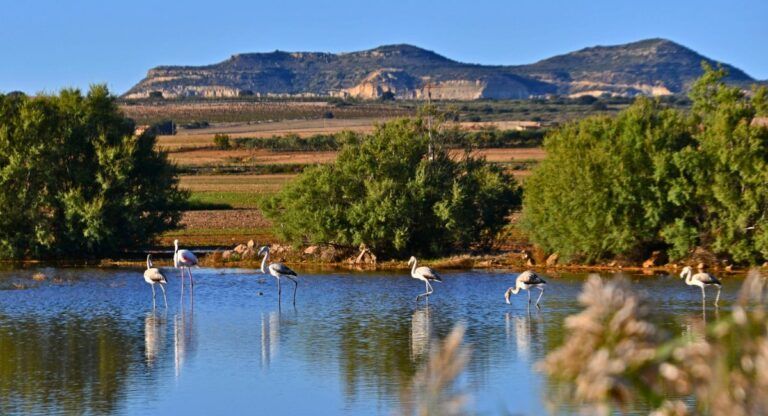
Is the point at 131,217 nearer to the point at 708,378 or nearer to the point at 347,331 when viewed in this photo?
the point at 347,331

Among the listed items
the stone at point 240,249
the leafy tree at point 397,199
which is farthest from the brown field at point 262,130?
the leafy tree at point 397,199

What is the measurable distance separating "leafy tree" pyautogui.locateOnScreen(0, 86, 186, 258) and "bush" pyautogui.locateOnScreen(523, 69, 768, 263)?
1358 centimetres

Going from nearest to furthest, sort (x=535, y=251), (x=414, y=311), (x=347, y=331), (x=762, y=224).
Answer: (x=347, y=331) < (x=414, y=311) < (x=762, y=224) < (x=535, y=251)

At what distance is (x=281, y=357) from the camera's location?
71.8 feet

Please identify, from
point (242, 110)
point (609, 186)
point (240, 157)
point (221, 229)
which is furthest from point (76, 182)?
point (242, 110)

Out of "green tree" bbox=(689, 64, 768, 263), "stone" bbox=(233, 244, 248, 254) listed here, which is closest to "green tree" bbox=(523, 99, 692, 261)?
"green tree" bbox=(689, 64, 768, 263)

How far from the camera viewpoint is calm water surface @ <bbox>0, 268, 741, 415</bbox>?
17859 mm

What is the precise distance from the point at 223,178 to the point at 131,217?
3545 centimetres

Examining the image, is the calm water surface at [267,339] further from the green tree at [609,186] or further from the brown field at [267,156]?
the brown field at [267,156]

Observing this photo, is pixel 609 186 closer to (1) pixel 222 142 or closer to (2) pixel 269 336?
(2) pixel 269 336

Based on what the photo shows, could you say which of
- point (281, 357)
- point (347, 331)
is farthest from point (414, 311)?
point (281, 357)

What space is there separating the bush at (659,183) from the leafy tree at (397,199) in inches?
93.4

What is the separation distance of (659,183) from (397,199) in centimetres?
851

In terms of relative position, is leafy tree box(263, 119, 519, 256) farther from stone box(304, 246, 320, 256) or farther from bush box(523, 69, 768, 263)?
bush box(523, 69, 768, 263)
